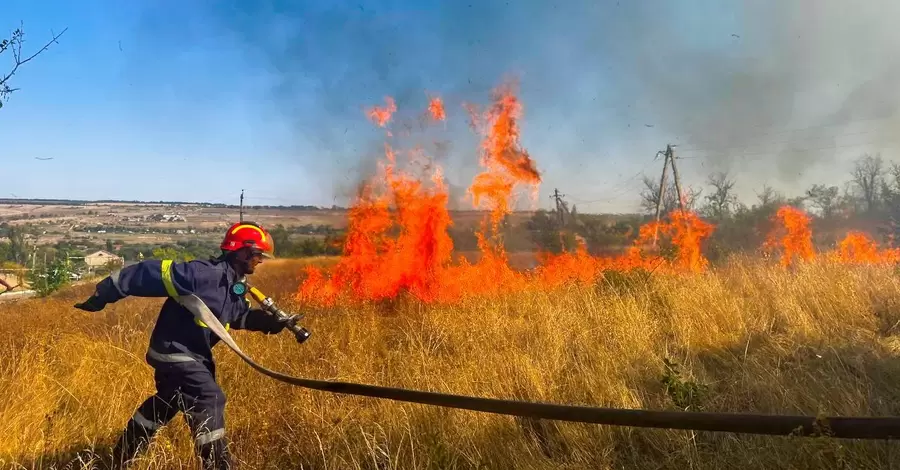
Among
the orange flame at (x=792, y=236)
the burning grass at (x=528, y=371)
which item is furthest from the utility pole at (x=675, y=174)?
the burning grass at (x=528, y=371)

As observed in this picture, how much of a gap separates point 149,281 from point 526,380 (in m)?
2.82

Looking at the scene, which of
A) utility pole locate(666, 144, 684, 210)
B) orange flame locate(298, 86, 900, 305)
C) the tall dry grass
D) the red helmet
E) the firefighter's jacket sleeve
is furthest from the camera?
utility pole locate(666, 144, 684, 210)

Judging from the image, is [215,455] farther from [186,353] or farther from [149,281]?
[149,281]

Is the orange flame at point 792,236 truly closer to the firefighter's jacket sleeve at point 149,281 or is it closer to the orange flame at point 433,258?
the orange flame at point 433,258

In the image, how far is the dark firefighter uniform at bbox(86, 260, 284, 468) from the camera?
3.09 m

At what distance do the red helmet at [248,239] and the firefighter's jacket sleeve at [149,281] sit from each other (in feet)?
1.08

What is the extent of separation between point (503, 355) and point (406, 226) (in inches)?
247

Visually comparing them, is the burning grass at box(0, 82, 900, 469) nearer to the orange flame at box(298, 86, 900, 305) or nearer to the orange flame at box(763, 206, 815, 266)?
the orange flame at box(298, 86, 900, 305)

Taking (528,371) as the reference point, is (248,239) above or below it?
above

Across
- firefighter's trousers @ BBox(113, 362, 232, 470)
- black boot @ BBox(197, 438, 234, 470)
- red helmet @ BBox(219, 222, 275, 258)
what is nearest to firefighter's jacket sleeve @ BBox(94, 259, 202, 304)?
red helmet @ BBox(219, 222, 275, 258)

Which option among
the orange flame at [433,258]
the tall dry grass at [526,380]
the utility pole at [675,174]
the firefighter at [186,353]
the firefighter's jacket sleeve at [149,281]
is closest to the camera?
the firefighter's jacket sleeve at [149,281]

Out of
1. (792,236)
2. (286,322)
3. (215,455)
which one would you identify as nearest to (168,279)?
(286,322)

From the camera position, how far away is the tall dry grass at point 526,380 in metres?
3.21

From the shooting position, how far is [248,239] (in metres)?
3.45
